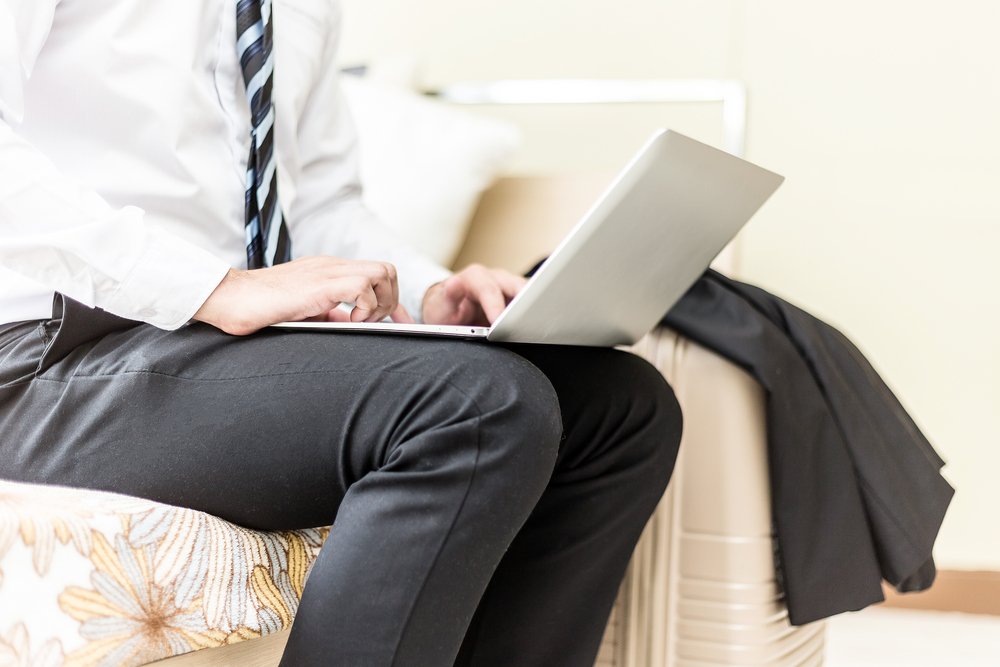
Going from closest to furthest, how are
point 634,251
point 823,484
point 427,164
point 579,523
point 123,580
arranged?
point 123,580, point 634,251, point 579,523, point 823,484, point 427,164

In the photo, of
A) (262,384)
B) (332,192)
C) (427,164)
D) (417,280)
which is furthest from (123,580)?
(427,164)

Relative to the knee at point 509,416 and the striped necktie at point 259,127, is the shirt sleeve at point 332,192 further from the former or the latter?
the knee at point 509,416

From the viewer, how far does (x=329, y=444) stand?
59 centimetres

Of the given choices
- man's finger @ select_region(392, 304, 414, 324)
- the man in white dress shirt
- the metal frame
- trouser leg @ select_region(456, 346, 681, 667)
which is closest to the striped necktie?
the man in white dress shirt

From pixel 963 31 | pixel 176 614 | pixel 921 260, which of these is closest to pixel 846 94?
pixel 963 31

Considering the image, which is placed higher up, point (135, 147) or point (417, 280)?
point (135, 147)

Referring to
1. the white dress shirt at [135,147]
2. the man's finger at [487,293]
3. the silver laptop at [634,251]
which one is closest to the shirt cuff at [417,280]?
the white dress shirt at [135,147]

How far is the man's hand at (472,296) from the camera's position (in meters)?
0.84

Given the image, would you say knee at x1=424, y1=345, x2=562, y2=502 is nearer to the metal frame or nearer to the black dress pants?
the black dress pants

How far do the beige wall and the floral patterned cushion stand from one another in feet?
4.21

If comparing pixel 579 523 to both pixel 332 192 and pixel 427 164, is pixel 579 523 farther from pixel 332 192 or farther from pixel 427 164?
pixel 427 164

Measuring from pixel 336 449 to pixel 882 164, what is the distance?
137 centimetres

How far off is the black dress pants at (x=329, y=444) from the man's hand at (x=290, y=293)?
0.01m

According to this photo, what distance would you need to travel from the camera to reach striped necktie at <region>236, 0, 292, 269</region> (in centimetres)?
81
